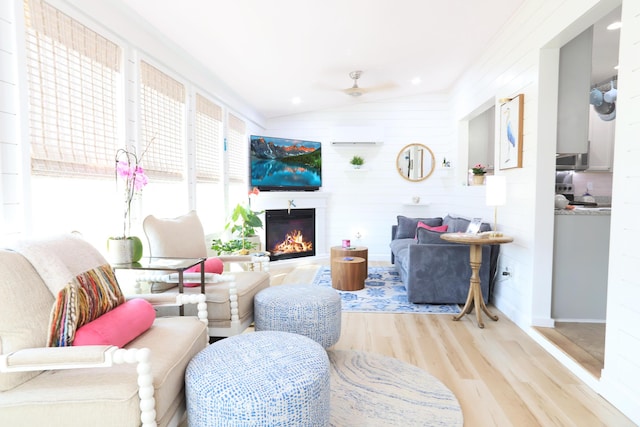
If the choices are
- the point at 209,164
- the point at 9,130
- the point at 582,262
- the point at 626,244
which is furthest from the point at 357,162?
the point at 9,130

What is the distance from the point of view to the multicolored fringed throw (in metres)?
1.45

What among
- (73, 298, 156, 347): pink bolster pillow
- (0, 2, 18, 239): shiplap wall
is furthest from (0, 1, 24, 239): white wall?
(73, 298, 156, 347): pink bolster pillow

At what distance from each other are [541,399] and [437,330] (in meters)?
1.11

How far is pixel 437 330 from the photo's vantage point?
319cm

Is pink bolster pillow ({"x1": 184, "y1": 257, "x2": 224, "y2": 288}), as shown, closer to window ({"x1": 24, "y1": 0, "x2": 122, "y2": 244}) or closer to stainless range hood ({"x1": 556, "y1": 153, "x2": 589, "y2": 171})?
window ({"x1": 24, "y1": 0, "x2": 122, "y2": 244})

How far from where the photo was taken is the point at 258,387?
1.41 meters

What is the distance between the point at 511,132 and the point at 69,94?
3561 mm

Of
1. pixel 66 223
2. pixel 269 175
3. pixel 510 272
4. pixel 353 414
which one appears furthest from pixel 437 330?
pixel 269 175

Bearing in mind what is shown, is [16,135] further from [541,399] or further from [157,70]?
[541,399]

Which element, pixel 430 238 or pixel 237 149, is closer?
pixel 430 238

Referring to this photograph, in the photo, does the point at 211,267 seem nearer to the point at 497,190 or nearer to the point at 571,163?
the point at 497,190

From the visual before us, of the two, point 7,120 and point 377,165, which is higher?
point 377,165

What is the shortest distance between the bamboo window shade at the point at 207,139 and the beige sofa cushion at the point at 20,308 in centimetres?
273

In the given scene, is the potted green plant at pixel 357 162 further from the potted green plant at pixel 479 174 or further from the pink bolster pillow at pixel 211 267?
the pink bolster pillow at pixel 211 267
